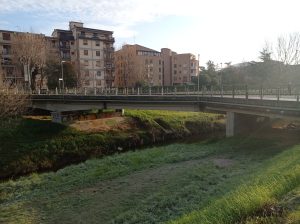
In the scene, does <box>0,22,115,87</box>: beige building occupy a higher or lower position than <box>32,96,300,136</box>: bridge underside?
higher

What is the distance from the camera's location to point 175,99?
3194 centimetres

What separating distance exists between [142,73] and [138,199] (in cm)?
6185

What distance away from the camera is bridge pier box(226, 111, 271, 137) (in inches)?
1126

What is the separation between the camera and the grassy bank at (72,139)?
28359 mm

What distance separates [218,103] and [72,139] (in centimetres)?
1601

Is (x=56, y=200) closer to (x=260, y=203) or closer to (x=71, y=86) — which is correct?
(x=260, y=203)

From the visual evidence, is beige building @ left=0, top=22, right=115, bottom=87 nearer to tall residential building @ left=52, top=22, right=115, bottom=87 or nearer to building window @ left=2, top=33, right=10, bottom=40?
tall residential building @ left=52, top=22, right=115, bottom=87

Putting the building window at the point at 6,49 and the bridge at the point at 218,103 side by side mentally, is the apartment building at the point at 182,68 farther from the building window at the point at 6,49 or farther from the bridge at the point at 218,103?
the bridge at the point at 218,103

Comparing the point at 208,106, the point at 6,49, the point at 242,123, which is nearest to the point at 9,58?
the point at 6,49

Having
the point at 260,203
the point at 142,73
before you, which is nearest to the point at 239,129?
the point at 260,203

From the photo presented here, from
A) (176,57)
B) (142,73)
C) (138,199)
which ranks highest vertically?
(176,57)

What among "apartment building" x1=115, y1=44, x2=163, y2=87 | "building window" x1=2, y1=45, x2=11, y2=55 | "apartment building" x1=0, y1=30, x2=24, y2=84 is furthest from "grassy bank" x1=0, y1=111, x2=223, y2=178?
"building window" x1=2, y1=45, x2=11, y2=55

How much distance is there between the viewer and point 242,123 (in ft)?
97.3

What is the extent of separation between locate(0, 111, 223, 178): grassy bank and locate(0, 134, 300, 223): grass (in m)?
7.09
